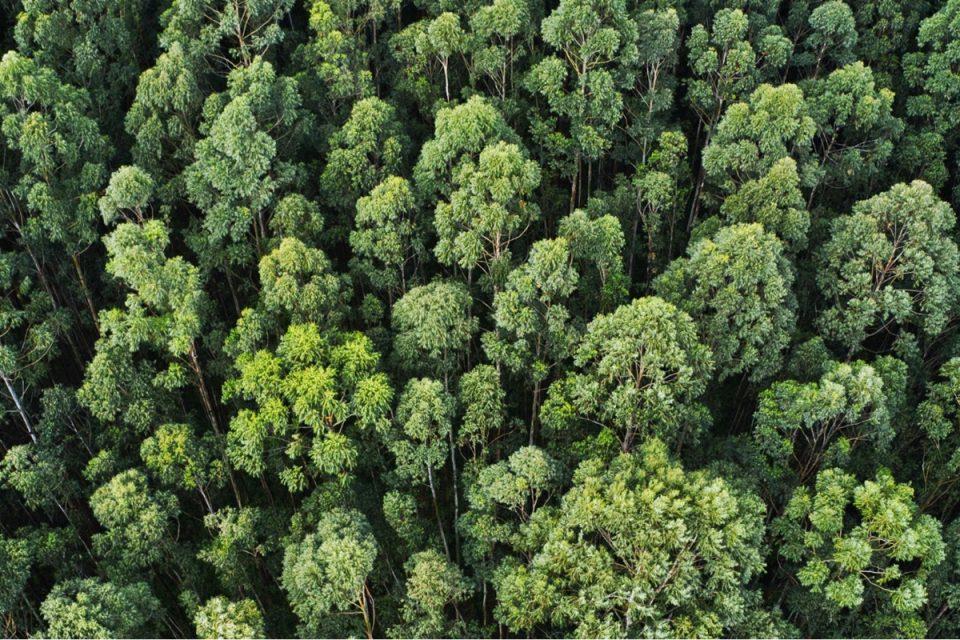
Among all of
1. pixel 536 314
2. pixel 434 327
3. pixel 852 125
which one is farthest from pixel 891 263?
pixel 434 327

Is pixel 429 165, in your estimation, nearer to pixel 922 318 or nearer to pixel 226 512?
pixel 226 512

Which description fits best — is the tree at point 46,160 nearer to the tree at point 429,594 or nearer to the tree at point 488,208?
the tree at point 488,208

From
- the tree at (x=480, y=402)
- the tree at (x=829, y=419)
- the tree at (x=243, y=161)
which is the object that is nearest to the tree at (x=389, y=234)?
the tree at (x=243, y=161)

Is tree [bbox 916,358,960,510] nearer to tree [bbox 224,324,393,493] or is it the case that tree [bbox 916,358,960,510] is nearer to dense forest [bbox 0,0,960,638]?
dense forest [bbox 0,0,960,638]

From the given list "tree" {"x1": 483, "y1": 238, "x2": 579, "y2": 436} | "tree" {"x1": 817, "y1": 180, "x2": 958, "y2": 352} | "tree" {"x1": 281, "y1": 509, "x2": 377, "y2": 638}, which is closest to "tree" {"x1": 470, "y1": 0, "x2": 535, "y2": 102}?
"tree" {"x1": 483, "y1": 238, "x2": 579, "y2": 436}

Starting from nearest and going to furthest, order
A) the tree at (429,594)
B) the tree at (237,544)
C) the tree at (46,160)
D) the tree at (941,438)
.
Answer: the tree at (429,594), the tree at (237,544), the tree at (46,160), the tree at (941,438)

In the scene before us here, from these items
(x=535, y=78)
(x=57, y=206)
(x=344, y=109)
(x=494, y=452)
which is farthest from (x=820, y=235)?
(x=57, y=206)

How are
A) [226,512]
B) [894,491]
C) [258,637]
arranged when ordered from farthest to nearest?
Answer: 1. [226,512]
2. [894,491]
3. [258,637]
